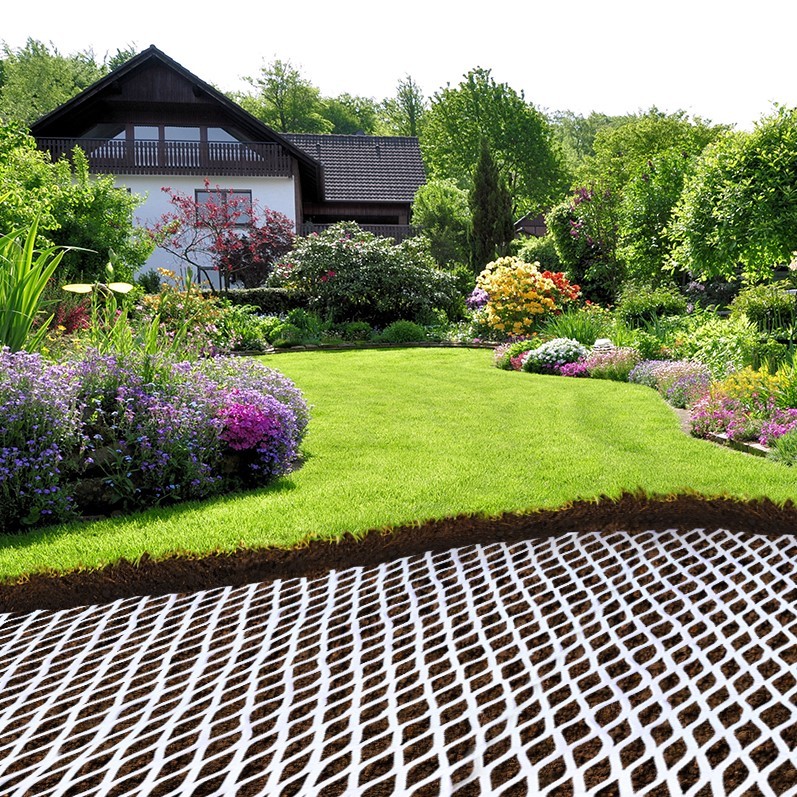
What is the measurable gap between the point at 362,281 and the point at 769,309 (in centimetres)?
806

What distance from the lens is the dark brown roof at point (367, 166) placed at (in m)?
25.3

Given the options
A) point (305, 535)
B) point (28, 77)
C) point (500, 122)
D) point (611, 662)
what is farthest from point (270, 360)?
point (28, 77)

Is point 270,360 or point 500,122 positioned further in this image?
point 500,122

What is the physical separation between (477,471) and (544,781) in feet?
9.58

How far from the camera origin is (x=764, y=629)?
3.20 metres

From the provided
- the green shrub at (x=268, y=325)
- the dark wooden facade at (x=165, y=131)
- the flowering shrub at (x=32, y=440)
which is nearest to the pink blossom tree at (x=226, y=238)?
the dark wooden facade at (x=165, y=131)

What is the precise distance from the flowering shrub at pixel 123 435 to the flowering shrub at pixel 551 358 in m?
5.64

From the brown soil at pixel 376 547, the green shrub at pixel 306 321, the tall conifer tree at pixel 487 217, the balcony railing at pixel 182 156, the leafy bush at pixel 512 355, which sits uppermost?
the balcony railing at pixel 182 156

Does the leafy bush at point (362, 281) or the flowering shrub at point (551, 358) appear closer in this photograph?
the flowering shrub at point (551, 358)

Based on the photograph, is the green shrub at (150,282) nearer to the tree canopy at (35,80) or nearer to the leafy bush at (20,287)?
the leafy bush at (20,287)

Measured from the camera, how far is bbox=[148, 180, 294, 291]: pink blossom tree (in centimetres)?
1944

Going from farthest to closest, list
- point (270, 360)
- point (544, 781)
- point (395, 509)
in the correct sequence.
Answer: point (270, 360), point (395, 509), point (544, 781)

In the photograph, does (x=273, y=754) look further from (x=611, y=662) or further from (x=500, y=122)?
(x=500, y=122)

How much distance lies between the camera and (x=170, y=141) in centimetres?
2109
